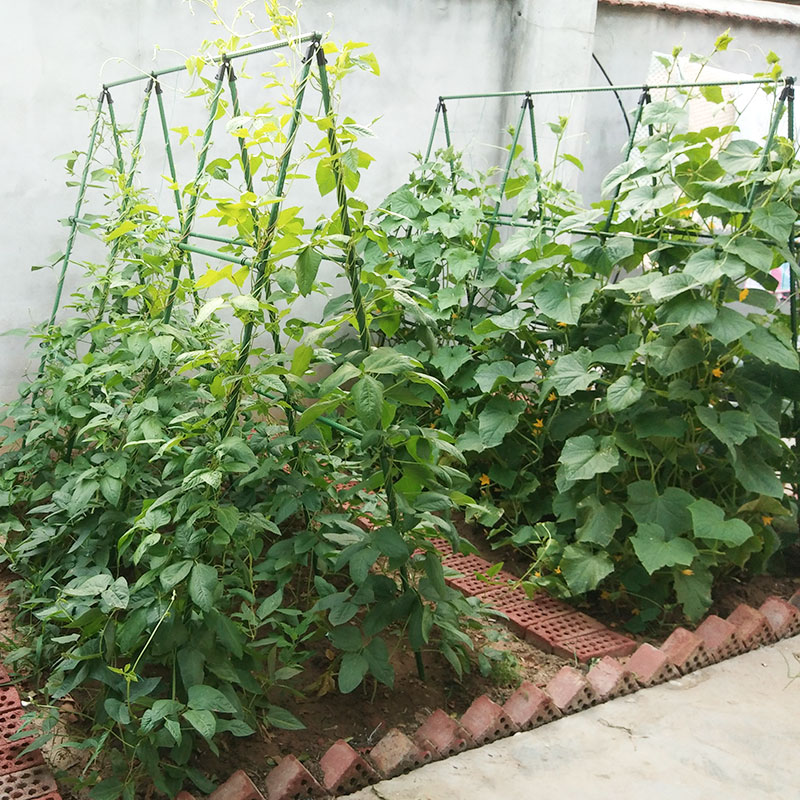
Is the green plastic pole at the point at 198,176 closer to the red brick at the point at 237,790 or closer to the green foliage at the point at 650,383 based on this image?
the green foliage at the point at 650,383

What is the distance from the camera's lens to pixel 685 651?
3.08 metres

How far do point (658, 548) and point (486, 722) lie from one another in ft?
3.01

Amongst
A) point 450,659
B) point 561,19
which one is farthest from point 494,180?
point 450,659

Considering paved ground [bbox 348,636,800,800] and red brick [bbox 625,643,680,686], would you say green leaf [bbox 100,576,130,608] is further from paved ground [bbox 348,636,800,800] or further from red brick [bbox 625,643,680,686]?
red brick [bbox 625,643,680,686]

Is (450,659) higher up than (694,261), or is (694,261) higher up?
(694,261)

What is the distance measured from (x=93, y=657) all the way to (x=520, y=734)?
3.82 ft

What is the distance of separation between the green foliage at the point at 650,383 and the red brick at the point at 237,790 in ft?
4.71

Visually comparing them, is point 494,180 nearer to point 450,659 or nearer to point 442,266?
point 442,266

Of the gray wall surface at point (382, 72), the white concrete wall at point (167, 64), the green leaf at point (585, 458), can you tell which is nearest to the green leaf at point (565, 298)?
the green leaf at point (585, 458)

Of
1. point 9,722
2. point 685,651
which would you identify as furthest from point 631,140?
point 9,722

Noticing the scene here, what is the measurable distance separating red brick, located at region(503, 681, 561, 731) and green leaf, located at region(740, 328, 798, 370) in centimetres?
136

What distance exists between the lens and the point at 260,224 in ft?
7.81

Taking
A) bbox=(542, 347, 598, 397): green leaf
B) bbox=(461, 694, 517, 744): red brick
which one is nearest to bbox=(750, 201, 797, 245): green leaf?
bbox=(542, 347, 598, 397): green leaf

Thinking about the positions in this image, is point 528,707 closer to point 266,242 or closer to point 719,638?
point 719,638
